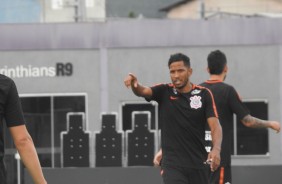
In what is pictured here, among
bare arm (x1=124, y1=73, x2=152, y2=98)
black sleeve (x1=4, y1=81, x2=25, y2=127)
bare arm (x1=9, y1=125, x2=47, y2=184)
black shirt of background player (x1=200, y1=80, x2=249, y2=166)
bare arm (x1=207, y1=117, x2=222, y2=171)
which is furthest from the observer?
black shirt of background player (x1=200, y1=80, x2=249, y2=166)

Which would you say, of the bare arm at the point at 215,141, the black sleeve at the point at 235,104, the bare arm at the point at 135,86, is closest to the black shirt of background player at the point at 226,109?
the black sleeve at the point at 235,104

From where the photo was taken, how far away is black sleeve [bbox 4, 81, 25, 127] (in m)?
5.52

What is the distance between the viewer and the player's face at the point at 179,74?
8508 millimetres

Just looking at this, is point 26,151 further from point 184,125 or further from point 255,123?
point 255,123

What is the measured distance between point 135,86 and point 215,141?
92 cm

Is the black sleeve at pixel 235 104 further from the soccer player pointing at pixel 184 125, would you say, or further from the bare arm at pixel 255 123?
the soccer player pointing at pixel 184 125

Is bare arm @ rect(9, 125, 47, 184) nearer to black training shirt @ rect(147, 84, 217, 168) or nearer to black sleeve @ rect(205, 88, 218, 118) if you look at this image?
black training shirt @ rect(147, 84, 217, 168)

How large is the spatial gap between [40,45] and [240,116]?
16.8m

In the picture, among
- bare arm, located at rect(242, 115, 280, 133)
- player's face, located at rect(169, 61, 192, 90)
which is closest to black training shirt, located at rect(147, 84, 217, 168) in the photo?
player's face, located at rect(169, 61, 192, 90)

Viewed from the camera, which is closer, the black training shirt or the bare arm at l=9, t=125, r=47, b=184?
the bare arm at l=9, t=125, r=47, b=184

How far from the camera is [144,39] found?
84.6 ft

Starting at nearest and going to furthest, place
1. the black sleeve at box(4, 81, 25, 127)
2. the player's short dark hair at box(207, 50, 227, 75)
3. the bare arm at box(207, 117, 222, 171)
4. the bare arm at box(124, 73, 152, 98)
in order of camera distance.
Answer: the black sleeve at box(4, 81, 25, 127) → the bare arm at box(124, 73, 152, 98) → the bare arm at box(207, 117, 222, 171) → the player's short dark hair at box(207, 50, 227, 75)

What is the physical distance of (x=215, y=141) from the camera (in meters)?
8.66

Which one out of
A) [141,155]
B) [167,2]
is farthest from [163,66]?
[167,2]
